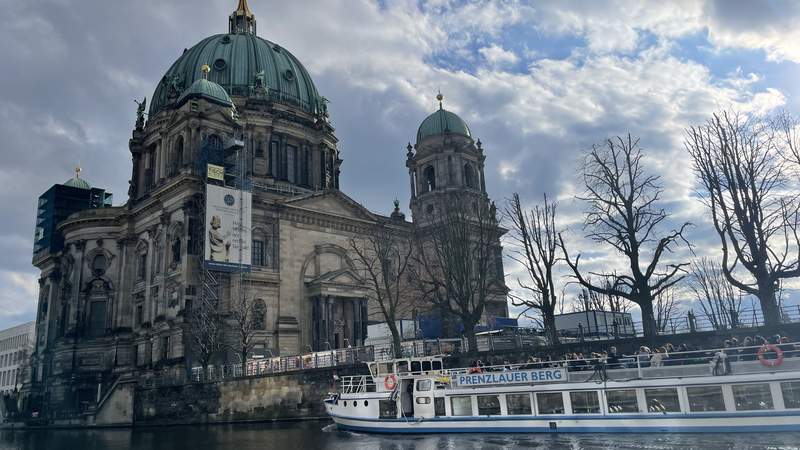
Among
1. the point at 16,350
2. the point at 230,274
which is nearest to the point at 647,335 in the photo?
the point at 230,274

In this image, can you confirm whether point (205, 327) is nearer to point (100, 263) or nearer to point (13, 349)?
point (100, 263)

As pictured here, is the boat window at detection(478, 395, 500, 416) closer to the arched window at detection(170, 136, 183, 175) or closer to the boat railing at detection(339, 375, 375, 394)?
the boat railing at detection(339, 375, 375, 394)

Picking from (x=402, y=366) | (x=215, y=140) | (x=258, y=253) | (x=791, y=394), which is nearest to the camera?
(x=791, y=394)

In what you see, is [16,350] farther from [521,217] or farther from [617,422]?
[617,422]

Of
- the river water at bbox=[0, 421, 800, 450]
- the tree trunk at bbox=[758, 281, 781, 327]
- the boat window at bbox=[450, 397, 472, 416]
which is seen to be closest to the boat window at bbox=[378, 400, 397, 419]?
the river water at bbox=[0, 421, 800, 450]

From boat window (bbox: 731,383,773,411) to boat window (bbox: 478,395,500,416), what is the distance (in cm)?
943

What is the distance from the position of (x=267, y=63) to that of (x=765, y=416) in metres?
64.6

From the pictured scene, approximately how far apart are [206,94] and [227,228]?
52.6 feet

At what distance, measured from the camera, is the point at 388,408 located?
1149 inches

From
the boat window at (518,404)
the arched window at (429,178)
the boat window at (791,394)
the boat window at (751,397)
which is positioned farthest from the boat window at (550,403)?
the arched window at (429,178)

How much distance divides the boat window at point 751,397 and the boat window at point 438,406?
12.3m

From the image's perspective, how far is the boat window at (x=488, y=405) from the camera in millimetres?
26438

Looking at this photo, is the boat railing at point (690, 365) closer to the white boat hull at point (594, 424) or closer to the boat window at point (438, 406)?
the white boat hull at point (594, 424)

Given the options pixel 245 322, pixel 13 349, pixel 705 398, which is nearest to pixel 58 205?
pixel 245 322
